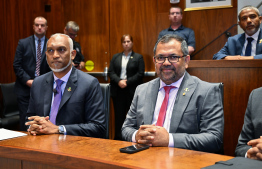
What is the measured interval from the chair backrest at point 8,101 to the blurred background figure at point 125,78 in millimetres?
1667

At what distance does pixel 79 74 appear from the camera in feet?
9.05

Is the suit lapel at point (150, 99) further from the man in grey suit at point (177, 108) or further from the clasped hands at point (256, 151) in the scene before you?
the clasped hands at point (256, 151)

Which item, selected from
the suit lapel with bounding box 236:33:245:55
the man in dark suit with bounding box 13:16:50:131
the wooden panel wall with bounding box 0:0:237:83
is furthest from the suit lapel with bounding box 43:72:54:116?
the wooden panel wall with bounding box 0:0:237:83

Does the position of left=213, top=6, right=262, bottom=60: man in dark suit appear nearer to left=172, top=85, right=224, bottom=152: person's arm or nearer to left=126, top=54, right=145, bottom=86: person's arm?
left=172, top=85, right=224, bottom=152: person's arm

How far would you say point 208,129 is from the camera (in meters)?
2.18

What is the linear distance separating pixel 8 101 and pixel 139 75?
2.20m

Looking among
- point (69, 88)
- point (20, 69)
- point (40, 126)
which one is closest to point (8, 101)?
point (20, 69)

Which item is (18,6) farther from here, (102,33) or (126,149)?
(126,149)

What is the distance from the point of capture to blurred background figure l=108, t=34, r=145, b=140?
5.68m

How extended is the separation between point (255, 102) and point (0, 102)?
4.98 meters

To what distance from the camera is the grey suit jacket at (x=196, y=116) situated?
6.91ft

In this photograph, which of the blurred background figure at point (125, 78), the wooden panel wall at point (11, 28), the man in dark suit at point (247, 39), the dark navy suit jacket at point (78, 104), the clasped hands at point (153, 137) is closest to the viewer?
the clasped hands at point (153, 137)

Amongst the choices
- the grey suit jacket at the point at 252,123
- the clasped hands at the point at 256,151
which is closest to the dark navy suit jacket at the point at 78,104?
the grey suit jacket at the point at 252,123

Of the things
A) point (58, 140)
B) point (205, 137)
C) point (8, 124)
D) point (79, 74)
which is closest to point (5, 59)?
point (8, 124)
